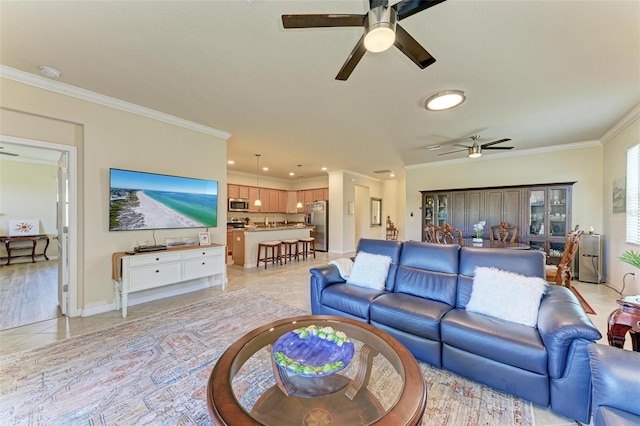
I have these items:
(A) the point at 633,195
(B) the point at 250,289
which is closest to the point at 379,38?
(B) the point at 250,289

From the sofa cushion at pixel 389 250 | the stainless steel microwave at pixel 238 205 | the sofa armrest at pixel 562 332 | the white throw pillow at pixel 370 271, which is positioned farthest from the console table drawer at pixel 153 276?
the stainless steel microwave at pixel 238 205

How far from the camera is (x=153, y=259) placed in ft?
10.3

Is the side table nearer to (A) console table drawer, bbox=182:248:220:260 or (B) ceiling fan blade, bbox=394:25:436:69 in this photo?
(B) ceiling fan blade, bbox=394:25:436:69

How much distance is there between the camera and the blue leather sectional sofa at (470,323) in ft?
4.75

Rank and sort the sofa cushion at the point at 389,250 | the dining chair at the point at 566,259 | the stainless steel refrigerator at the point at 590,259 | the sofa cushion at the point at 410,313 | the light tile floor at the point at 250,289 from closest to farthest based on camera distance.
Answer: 1. the sofa cushion at the point at 410,313
2. the light tile floor at the point at 250,289
3. the sofa cushion at the point at 389,250
4. the dining chair at the point at 566,259
5. the stainless steel refrigerator at the point at 590,259

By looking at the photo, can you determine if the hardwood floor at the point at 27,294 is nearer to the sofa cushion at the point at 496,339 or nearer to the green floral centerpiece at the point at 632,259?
the sofa cushion at the point at 496,339

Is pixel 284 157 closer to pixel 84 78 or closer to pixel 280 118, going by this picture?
pixel 280 118

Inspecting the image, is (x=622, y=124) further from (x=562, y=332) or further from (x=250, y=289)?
(x=250, y=289)

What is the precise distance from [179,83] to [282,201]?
6.52 metres

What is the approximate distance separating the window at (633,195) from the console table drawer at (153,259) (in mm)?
6338

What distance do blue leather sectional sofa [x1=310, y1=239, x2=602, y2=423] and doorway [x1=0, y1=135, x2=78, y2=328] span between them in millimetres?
3019

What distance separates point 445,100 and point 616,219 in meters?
3.78

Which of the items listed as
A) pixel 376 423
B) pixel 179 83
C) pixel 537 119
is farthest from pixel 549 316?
pixel 179 83

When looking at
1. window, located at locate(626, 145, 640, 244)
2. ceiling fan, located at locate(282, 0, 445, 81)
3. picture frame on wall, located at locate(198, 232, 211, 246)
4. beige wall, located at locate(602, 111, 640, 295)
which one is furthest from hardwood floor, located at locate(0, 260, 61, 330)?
beige wall, located at locate(602, 111, 640, 295)
